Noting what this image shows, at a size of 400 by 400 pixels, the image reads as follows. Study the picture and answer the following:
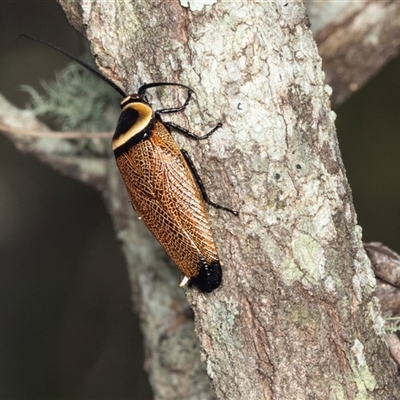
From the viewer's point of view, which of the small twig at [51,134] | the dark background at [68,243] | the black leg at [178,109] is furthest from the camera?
the dark background at [68,243]

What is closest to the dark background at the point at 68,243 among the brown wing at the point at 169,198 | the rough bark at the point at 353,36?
the rough bark at the point at 353,36

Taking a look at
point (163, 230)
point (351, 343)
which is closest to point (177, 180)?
point (163, 230)

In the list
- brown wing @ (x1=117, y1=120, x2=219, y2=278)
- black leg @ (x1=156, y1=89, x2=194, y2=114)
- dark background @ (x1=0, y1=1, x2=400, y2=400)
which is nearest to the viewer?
black leg @ (x1=156, y1=89, x2=194, y2=114)

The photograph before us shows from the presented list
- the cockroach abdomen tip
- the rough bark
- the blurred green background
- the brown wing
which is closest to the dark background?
the blurred green background

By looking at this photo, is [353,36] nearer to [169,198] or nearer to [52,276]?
[169,198]

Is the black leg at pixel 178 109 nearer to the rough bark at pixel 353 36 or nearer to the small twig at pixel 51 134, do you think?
the small twig at pixel 51 134

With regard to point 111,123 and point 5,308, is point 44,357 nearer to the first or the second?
point 5,308

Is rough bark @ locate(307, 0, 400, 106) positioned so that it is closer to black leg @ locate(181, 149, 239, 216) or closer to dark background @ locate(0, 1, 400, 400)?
dark background @ locate(0, 1, 400, 400)
